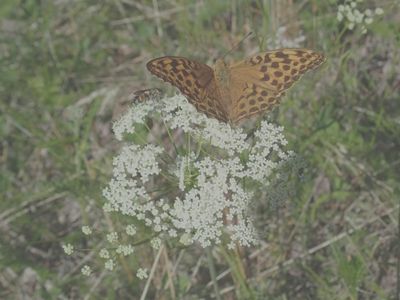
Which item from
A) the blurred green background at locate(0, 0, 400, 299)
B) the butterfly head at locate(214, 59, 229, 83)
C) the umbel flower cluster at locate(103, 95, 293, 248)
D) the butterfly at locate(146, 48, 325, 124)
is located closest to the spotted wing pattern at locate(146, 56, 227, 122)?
the butterfly at locate(146, 48, 325, 124)

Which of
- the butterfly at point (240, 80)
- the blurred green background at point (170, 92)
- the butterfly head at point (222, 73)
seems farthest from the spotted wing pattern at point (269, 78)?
the blurred green background at point (170, 92)

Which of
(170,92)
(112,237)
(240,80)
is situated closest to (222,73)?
(240,80)

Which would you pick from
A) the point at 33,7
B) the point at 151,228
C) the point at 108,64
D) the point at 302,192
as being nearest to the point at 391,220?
the point at 302,192

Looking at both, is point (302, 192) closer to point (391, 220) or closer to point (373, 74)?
point (391, 220)

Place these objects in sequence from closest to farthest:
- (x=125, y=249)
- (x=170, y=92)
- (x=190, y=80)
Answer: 1. (x=190, y=80)
2. (x=125, y=249)
3. (x=170, y=92)

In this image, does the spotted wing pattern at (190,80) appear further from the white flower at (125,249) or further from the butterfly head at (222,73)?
the white flower at (125,249)

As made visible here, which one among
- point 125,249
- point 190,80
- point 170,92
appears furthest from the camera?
point 170,92

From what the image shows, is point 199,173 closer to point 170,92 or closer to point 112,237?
point 112,237
